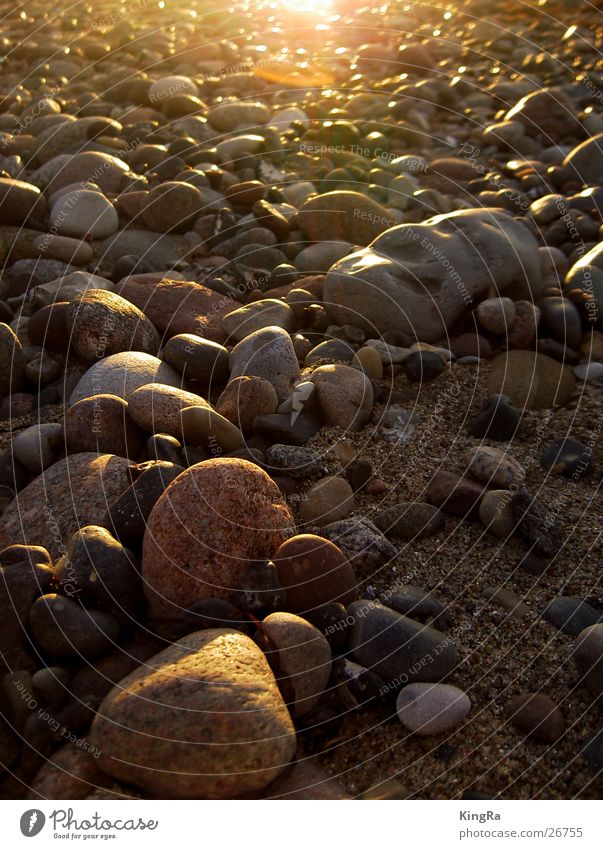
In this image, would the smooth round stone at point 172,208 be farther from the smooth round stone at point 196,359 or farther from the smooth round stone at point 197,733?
the smooth round stone at point 197,733

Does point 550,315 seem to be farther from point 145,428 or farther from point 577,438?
point 145,428

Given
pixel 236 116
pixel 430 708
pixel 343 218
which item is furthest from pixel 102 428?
pixel 236 116

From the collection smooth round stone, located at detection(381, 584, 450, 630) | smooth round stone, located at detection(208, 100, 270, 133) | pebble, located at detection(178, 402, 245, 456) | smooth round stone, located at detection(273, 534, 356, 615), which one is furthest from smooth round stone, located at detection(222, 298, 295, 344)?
smooth round stone, located at detection(208, 100, 270, 133)

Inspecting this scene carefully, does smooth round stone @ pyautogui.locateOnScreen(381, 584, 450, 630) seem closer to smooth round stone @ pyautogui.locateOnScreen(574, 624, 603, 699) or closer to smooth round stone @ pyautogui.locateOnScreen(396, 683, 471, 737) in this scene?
smooth round stone @ pyautogui.locateOnScreen(396, 683, 471, 737)

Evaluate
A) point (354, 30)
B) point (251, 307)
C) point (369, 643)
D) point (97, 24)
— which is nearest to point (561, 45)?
point (354, 30)

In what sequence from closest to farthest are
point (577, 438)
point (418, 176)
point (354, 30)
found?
point (577, 438)
point (418, 176)
point (354, 30)
